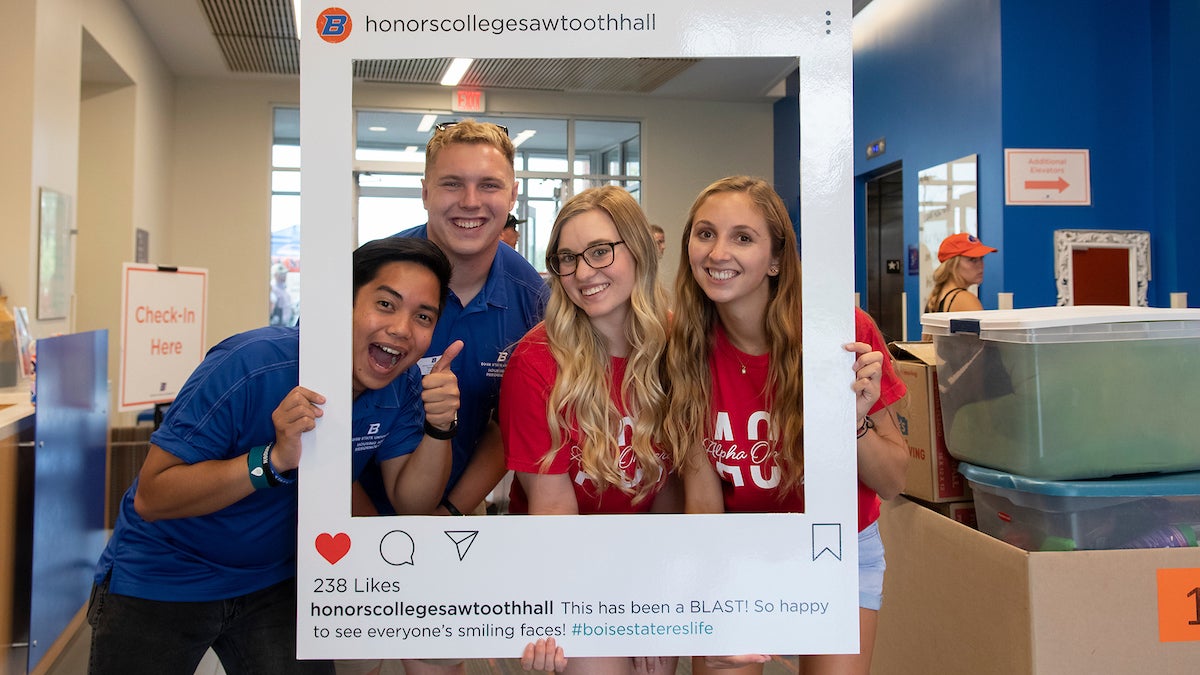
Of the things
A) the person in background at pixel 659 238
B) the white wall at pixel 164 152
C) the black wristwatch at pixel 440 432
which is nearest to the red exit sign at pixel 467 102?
the white wall at pixel 164 152

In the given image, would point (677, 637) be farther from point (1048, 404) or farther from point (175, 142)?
point (175, 142)

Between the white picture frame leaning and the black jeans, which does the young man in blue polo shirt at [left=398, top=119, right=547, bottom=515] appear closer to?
the black jeans

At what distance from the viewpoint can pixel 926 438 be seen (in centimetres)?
198

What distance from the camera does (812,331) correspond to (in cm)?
128

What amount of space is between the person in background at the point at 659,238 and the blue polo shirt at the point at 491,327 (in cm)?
21

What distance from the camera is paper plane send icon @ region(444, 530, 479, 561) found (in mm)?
1293

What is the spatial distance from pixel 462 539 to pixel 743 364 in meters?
0.55

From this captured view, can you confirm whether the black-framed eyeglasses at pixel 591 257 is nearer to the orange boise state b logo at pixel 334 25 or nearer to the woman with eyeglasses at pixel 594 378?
the woman with eyeglasses at pixel 594 378

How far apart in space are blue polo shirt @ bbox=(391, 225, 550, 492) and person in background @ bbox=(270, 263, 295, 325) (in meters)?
8.21

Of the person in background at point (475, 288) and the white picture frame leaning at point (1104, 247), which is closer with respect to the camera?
the person in background at point (475, 288)

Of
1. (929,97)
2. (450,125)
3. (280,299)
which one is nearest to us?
(450,125)

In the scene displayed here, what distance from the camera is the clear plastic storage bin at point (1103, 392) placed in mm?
1608

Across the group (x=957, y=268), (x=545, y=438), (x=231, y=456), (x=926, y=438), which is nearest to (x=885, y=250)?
(x=957, y=268)

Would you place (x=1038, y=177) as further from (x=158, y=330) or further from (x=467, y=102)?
(x=158, y=330)
